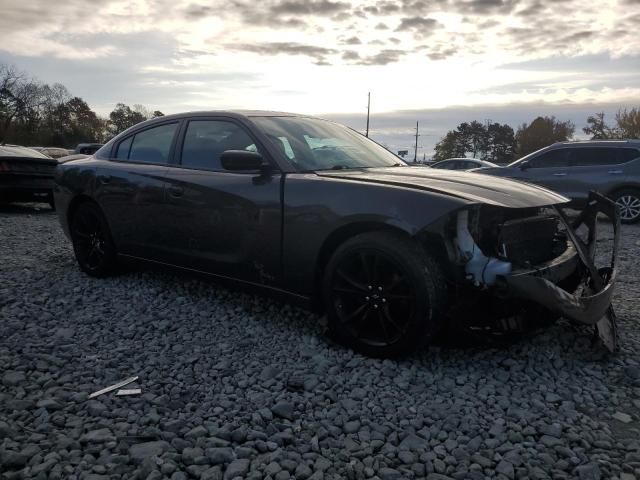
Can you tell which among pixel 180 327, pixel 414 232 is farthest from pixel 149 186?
pixel 414 232

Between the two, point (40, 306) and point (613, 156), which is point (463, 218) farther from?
point (613, 156)

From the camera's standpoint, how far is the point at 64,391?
2826mm

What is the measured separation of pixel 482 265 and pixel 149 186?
279 cm

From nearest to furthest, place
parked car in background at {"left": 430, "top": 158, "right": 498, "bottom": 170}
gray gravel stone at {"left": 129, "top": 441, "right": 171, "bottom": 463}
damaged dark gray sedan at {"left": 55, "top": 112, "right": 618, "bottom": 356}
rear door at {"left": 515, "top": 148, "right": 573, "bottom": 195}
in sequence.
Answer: gray gravel stone at {"left": 129, "top": 441, "right": 171, "bottom": 463} < damaged dark gray sedan at {"left": 55, "top": 112, "right": 618, "bottom": 356} < rear door at {"left": 515, "top": 148, "right": 573, "bottom": 195} < parked car in background at {"left": 430, "top": 158, "right": 498, "bottom": 170}

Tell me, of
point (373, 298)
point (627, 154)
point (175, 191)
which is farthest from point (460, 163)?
point (373, 298)

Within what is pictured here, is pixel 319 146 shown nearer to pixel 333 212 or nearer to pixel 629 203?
pixel 333 212

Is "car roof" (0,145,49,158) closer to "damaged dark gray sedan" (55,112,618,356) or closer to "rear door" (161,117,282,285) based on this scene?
"damaged dark gray sedan" (55,112,618,356)

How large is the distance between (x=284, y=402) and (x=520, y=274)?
56.0 inches

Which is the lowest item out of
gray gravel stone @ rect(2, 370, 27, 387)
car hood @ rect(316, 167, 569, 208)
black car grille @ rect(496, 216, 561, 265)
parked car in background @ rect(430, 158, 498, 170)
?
gray gravel stone @ rect(2, 370, 27, 387)

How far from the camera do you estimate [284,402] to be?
8.91 ft

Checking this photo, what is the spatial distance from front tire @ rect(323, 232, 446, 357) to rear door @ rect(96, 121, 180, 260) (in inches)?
68.7

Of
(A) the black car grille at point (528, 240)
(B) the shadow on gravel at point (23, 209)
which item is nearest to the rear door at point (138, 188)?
(A) the black car grille at point (528, 240)

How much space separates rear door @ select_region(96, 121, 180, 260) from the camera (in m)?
4.35

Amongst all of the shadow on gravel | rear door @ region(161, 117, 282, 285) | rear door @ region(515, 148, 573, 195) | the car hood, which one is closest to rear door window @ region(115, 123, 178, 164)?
rear door @ region(161, 117, 282, 285)
